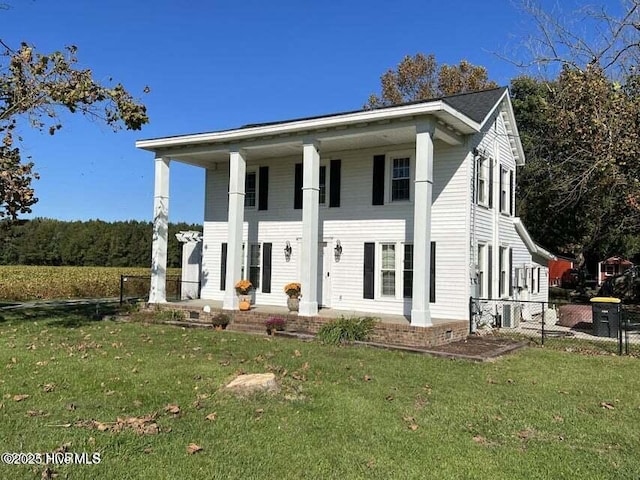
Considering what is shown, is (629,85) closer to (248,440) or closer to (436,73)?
(248,440)

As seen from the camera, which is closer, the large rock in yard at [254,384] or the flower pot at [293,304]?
the large rock in yard at [254,384]

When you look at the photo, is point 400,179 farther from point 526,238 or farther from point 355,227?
point 526,238

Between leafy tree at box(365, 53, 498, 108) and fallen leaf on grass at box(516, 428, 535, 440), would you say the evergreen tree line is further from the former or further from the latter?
fallen leaf on grass at box(516, 428, 535, 440)

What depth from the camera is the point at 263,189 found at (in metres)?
17.0

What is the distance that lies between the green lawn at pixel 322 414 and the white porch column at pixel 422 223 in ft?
6.53

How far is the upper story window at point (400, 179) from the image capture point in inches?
572

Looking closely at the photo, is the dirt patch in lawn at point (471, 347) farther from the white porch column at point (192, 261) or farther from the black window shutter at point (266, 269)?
the white porch column at point (192, 261)

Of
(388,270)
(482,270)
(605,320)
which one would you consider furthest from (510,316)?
(388,270)

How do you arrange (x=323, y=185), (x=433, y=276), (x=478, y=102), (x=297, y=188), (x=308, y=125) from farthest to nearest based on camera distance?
(x=297, y=188) → (x=323, y=185) → (x=478, y=102) → (x=433, y=276) → (x=308, y=125)

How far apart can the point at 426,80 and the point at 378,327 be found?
24.2 m

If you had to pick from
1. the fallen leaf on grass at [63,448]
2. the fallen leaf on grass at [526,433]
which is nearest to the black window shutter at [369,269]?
the fallen leaf on grass at [526,433]

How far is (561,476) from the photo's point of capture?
14.2 feet

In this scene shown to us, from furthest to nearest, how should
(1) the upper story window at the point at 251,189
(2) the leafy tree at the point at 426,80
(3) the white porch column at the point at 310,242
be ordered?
(2) the leafy tree at the point at 426,80 < (1) the upper story window at the point at 251,189 < (3) the white porch column at the point at 310,242

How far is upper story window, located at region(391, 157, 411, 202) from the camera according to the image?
47.6ft
